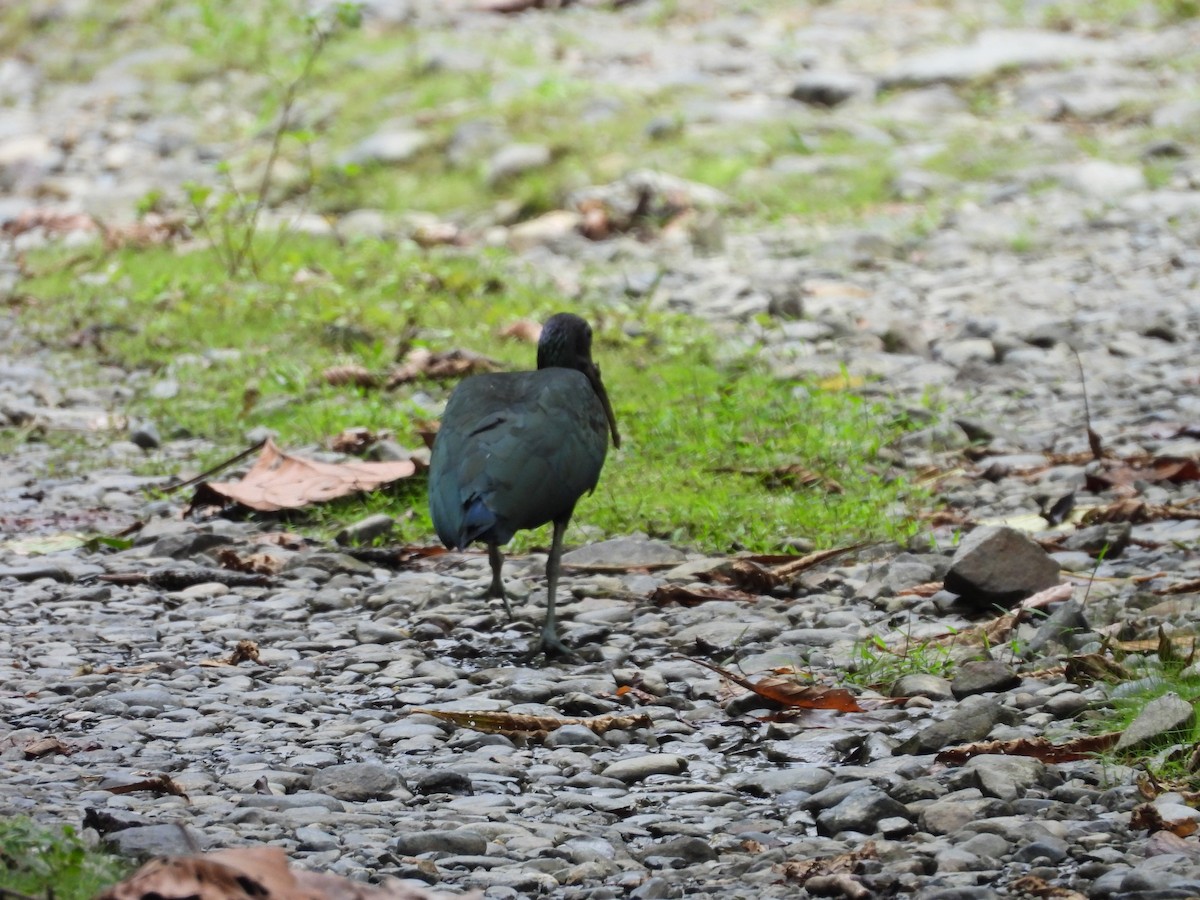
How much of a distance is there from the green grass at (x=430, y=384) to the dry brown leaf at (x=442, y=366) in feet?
0.27

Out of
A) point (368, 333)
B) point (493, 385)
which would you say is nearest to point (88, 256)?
point (368, 333)

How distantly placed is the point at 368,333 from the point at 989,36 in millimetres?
8729

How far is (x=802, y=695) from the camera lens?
4.42 m

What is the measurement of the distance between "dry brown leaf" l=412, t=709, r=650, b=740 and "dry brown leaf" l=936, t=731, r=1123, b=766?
0.79 metres

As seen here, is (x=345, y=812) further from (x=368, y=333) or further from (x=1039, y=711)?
(x=368, y=333)

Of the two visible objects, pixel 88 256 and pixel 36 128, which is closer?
pixel 88 256

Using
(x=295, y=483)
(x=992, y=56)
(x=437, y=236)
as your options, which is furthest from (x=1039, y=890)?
(x=992, y=56)

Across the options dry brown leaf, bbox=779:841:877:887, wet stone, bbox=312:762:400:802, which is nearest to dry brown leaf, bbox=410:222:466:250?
wet stone, bbox=312:762:400:802

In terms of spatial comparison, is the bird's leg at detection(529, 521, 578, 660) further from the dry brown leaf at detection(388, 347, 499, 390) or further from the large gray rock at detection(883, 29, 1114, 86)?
the large gray rock at detection(883, 29, 1114, 86)

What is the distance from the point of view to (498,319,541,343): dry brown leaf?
29.6 ft

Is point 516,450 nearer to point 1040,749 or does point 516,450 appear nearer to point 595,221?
point 1040,749

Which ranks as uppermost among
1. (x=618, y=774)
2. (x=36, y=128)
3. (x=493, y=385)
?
(x=493, y=385)

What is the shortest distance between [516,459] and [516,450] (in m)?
0.03

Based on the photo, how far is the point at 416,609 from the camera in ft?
18.0
